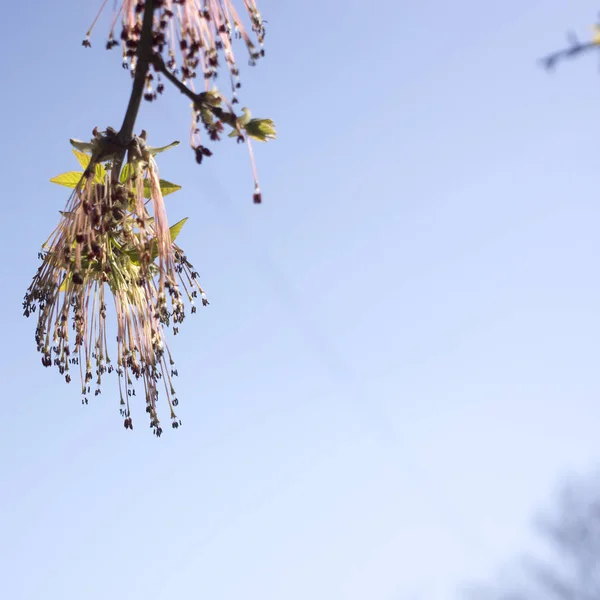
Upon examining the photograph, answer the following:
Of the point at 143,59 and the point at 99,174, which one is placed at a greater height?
the point at 99,174

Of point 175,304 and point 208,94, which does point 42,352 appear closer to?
point 175,304

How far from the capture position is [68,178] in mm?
4191

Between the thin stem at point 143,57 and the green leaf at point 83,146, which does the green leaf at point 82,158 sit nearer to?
the green leaf at point 83,146

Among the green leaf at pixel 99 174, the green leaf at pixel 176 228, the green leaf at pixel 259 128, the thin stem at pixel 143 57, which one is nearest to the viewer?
the thin stem at pixel 143 57

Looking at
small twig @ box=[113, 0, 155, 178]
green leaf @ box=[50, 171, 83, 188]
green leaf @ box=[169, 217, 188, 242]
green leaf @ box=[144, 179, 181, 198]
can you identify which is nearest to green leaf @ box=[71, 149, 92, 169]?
green leaf @ box=[50, 171, 83, 188]

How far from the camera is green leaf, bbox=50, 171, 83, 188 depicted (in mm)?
4172

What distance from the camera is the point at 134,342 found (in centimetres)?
425

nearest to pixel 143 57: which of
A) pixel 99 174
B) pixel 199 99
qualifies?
pixel 199 99

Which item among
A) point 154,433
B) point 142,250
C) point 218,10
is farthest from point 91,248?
point 218,10

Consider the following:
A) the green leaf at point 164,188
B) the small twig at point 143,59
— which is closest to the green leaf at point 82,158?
the green leaf at point 164,188

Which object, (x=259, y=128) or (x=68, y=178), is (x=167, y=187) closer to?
(x=68, y=178)

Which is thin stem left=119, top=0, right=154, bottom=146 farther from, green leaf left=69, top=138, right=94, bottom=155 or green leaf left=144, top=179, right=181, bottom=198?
green leaf left=144, top=179, right=181, bottom=198

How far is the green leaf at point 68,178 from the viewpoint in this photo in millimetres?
4172

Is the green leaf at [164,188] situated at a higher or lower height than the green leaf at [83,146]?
higher
